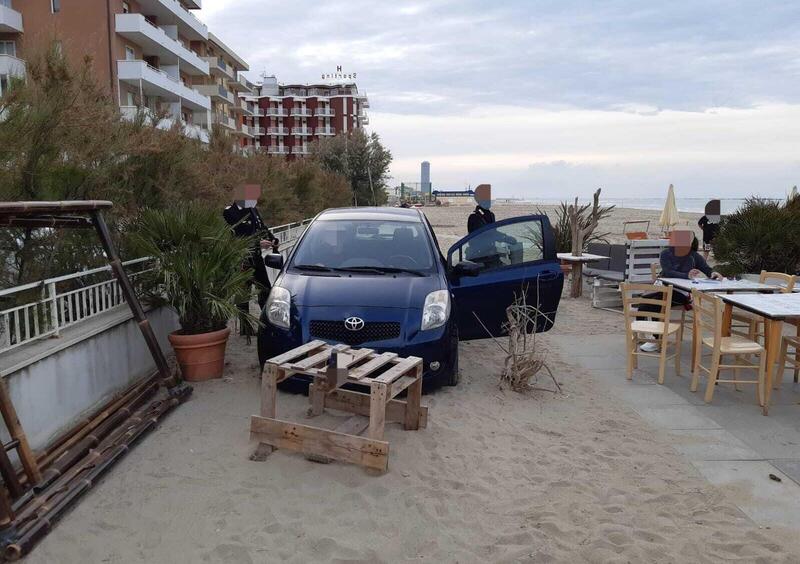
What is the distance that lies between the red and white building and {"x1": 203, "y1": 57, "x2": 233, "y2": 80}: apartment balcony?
122 feet

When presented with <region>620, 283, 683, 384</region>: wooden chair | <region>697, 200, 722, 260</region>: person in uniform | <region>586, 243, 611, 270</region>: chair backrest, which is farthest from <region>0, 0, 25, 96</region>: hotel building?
<region>620, 283, 683, 384</region>: wooden chair

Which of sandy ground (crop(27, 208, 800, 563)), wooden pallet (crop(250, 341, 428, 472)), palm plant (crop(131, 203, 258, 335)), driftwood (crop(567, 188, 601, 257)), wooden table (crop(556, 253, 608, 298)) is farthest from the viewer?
driftwood (crop(567, 188, 601, 257))

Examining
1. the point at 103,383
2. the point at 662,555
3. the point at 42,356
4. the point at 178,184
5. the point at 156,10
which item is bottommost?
the point at 662,555

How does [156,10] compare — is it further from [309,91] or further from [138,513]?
[309,91]

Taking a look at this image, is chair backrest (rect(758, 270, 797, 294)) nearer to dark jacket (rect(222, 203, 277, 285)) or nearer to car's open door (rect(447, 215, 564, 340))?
car's open door (rect(447, 215, 564, 340))

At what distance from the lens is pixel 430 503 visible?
377 centimetres

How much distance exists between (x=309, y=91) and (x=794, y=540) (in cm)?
10260

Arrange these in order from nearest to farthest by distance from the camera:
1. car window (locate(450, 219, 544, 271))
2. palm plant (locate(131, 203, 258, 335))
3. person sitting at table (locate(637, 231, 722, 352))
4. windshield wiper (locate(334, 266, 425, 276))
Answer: palm plant (locate(131, 203, 258, 335)) → windshield wiper (locate(334, 266, 425, 276)) → car window (locate(450, 219, 544, 271)) → person sitting at table (locate(637, 231, 722, 352))

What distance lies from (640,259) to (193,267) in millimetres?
7555

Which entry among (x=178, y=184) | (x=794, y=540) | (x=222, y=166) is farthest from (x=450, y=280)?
(x=222, y=166)

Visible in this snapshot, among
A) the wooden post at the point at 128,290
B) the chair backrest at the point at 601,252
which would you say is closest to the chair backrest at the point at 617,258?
the chair backrest at the point at 601,252

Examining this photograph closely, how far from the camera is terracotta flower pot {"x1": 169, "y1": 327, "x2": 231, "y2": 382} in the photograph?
5879 millimetres

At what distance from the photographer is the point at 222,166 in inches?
532

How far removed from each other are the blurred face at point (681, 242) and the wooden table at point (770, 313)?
5.14 feet
